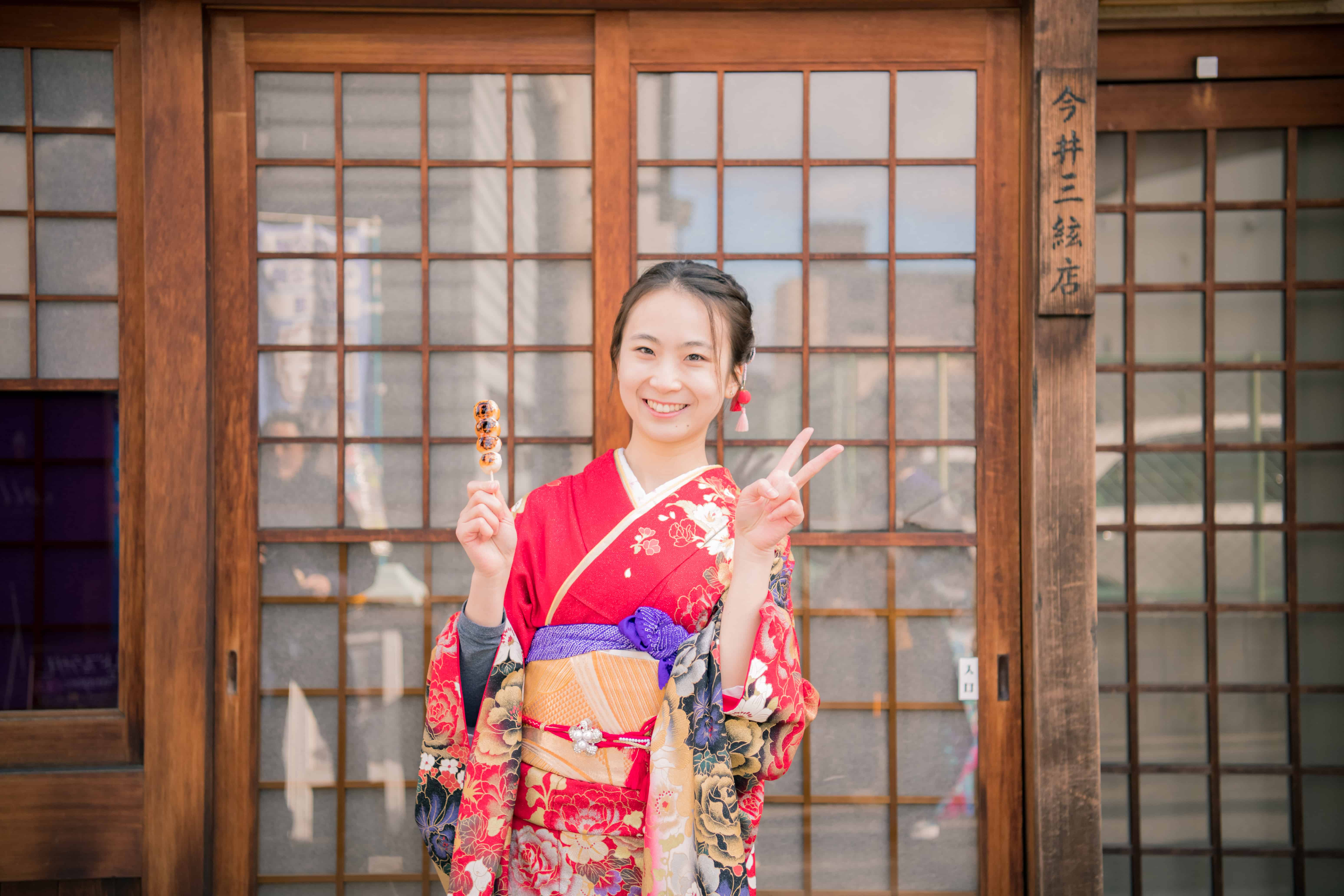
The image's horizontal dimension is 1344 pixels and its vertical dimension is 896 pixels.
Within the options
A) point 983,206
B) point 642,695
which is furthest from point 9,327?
point 983,206

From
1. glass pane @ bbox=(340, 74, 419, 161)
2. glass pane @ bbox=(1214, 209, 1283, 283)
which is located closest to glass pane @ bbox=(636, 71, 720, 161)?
glass pane @ bbox=(340, 74, 419, 161)

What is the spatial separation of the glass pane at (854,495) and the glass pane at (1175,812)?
1.58m

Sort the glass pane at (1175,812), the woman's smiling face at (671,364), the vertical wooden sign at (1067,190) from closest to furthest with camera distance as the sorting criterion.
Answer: the woman's smiling face at (671,364), the vertical wooden sign at (1067,190), the glass pane at (1175,812)

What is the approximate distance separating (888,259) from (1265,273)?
1633 millimetres

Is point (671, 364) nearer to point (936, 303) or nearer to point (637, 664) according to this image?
point (637, 664)

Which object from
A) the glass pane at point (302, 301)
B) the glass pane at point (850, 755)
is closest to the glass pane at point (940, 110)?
the glass pane at point (302, 301)

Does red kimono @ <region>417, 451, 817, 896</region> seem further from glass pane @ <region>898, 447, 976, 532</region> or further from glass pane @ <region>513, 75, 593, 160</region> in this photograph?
glass pane @ <region>513, 75, 593, 160</region>

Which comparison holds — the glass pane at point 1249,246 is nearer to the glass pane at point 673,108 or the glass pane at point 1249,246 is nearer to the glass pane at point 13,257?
the glass pane at point 673,108

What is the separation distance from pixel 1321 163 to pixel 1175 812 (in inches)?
108

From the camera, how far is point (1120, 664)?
3137 millimetres

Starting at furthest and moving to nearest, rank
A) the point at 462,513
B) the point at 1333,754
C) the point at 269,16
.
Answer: the point at 1333,754 < the point at 269,16 < the point at 462,513

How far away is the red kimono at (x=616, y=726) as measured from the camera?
73.7 inches

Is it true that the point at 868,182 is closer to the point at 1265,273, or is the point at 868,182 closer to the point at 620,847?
the point at 1265,273

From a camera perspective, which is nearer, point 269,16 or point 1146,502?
point 269,16
